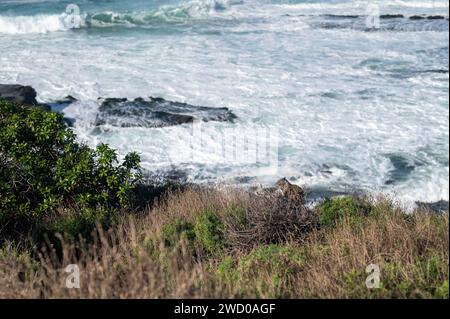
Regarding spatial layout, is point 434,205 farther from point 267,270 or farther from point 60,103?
point 60,103

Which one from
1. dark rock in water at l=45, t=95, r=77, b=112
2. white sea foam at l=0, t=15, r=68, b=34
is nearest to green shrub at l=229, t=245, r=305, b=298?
dark rock in water at l=45, t=95, r=77, b=112

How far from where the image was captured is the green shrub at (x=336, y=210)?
968cm

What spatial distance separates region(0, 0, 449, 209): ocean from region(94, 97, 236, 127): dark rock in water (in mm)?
284

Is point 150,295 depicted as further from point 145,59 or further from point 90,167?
point 145,59

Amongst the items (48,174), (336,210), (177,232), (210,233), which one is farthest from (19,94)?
(336,210)

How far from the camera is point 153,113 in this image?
744 inches

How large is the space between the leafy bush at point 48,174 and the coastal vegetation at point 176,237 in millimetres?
23

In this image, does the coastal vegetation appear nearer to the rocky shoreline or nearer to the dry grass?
the dry grass

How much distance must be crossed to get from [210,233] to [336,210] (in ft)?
7.12

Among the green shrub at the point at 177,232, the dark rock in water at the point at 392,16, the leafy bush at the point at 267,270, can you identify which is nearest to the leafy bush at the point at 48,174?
the green shrub at the point at 177,232

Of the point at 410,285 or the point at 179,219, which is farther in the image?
the point at 179,219

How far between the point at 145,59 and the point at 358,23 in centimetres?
Answer: 1498
